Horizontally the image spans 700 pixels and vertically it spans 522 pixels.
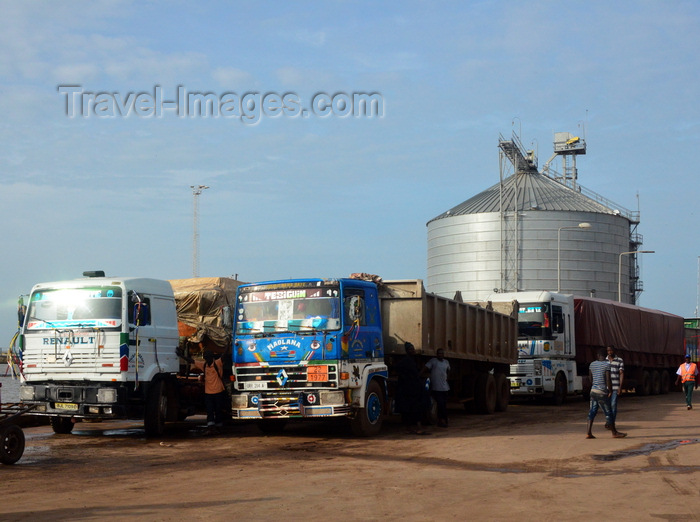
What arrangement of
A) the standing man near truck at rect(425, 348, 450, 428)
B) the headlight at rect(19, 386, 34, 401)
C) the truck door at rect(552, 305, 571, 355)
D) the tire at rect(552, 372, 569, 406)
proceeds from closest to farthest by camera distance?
1. the headlight at rect(19, 386, 34, 401)
2. the standing man near truck at rect(425, 348, 450, 428)
3. the tire at rect(552, 372, 569, 406)
4. the truck door at rect(552, 305, 571, 355)

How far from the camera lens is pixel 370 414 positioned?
1531 cm

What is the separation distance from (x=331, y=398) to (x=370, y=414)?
1199 mm

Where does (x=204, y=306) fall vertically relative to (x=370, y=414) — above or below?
above

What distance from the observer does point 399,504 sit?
866 cm

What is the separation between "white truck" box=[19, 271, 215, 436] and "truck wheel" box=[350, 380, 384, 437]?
3.69 meters

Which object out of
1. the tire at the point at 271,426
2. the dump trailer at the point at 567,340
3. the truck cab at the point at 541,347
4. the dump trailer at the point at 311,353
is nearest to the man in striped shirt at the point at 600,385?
the dump trailer at the point at 311,353

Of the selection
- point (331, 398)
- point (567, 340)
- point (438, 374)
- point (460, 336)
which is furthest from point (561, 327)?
point (331, 398)

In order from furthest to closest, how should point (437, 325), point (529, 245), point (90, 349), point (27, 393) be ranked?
point (529, 245) → point (437, 325) → point (27, 393) → point (90, 349)

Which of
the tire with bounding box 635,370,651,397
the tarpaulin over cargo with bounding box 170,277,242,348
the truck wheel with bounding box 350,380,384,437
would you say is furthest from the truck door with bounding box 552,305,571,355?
the truck wheel with bounding box 350,380,384,437

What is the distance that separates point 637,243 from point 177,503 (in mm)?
57638

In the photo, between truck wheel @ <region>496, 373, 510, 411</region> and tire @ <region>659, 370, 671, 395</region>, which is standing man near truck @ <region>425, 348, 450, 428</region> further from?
tire @ <region>659, 370, 671, 395</region>

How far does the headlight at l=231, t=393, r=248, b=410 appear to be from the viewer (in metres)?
14.9

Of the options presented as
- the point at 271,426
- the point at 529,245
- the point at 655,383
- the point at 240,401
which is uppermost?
the point at 529,245

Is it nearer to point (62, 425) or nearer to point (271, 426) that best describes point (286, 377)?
point (271, 426)
